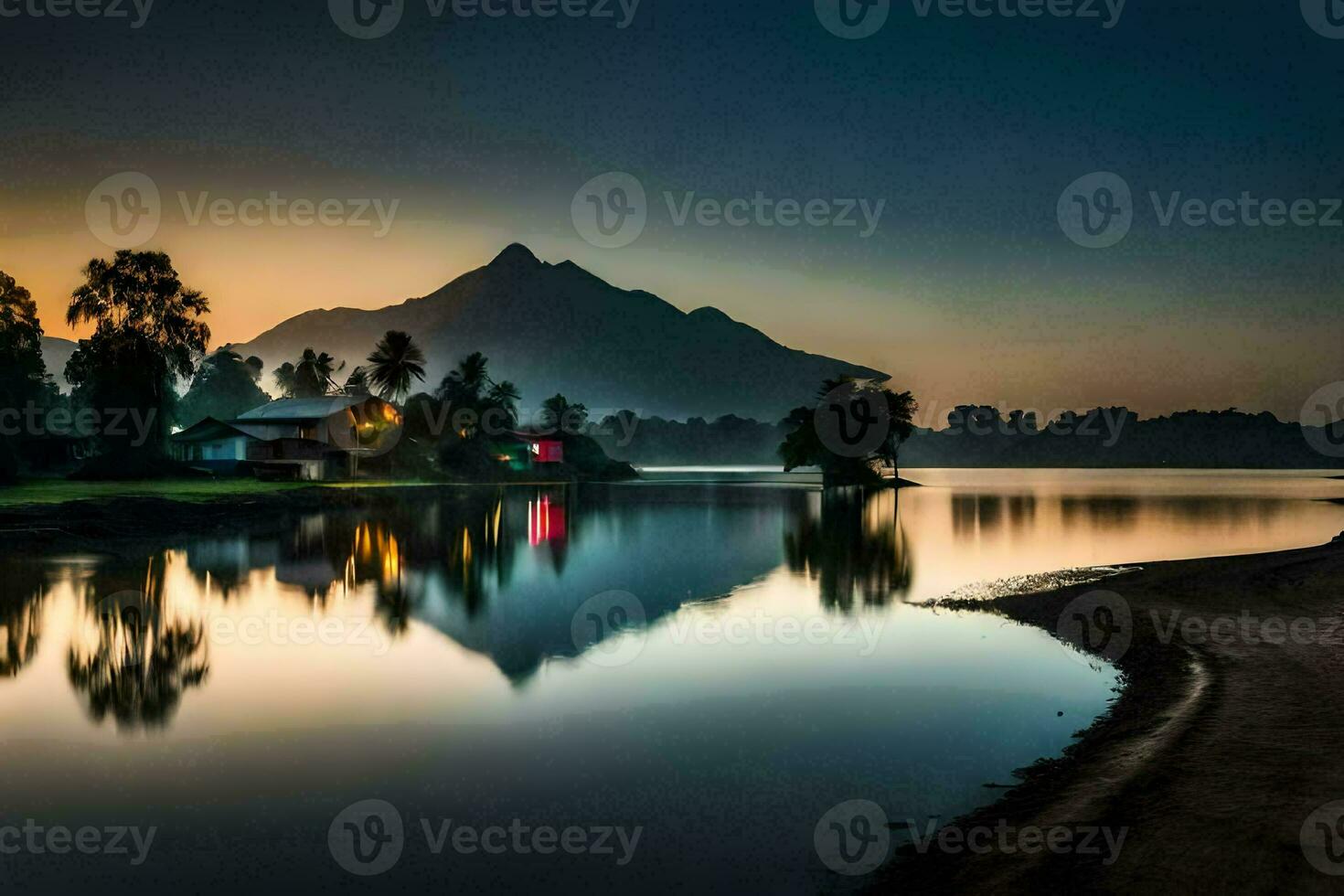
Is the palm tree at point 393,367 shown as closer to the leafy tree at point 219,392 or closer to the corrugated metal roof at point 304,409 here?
the corrugated metal roof at point 304,409

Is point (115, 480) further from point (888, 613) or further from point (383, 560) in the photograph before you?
point (888, 613)

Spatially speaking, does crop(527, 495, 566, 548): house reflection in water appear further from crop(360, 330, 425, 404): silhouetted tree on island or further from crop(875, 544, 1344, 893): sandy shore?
crop(360, 330, 425, 404): silhouetted tree on island

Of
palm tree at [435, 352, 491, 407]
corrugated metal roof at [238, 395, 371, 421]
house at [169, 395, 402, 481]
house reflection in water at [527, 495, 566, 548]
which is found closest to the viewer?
house reflection in water at [527, 495, 566, 548]

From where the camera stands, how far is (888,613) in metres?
23.2

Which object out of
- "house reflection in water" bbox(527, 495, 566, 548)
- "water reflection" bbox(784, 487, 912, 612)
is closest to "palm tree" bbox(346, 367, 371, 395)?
"house reflection in water" bbox(527, 495, 566, 548)

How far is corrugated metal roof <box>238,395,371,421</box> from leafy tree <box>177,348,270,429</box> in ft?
166

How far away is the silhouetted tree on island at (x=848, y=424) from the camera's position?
108 metres

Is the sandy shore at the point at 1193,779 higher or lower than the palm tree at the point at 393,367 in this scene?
lower

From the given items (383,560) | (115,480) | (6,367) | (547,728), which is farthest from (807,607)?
(6,367)

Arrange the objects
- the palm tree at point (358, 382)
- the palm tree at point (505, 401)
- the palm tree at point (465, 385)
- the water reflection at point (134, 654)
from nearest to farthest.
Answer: the water reflection at point (134, 654), the palm tree at point (358, 382), the palm tree at point (465, 385), the palm tree at point (505, 401)

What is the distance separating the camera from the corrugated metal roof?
304ft

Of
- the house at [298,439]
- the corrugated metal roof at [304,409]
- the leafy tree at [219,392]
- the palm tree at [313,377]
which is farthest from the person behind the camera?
the leafy tree at [219,392]

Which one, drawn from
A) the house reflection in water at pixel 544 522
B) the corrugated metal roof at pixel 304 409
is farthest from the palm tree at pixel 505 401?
the house reflection in water at pixel 544 522

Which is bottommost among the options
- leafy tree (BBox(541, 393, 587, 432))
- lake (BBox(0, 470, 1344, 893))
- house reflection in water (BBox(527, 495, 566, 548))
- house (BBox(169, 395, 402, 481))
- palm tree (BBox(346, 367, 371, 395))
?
lake (BBox(0, 470, 1344, 893))
